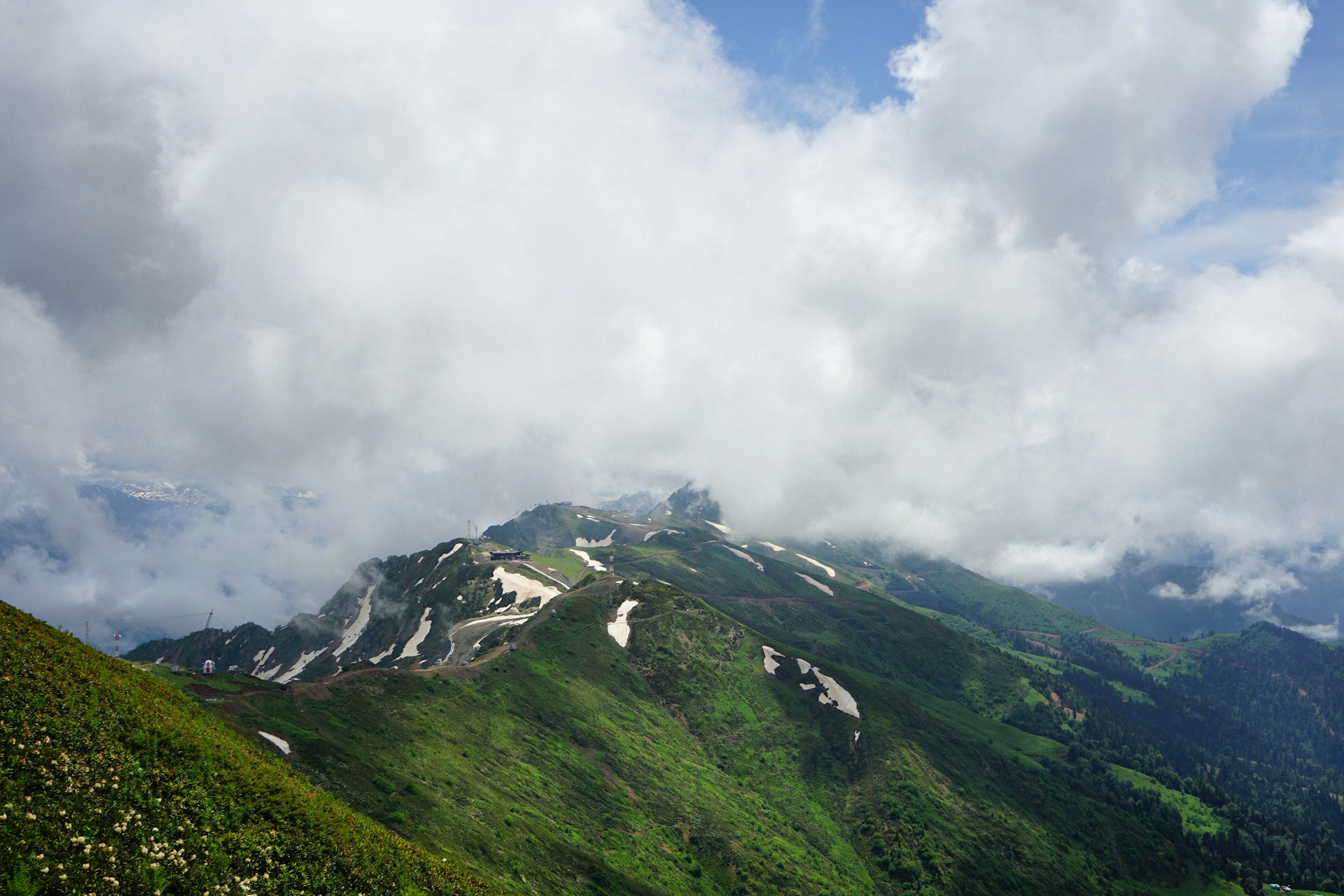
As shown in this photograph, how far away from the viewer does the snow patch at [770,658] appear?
180375 millimetres

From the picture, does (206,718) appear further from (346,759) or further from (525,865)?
(525,865)

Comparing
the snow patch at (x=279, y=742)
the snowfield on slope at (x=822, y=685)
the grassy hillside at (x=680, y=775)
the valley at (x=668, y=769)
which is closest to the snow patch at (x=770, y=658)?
the snowfield on slope at (x=822, y=685)

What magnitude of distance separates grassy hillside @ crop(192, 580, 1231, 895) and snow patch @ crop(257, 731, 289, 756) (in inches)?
57.2

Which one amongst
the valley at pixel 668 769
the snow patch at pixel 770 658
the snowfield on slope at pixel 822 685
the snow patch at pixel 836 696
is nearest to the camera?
the valley at pixel 668 769

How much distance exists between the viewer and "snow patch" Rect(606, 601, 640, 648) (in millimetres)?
168000

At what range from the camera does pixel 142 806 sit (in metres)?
29.8

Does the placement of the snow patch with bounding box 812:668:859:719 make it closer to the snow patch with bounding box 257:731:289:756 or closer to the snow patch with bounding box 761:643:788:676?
the snow patch with bounding box 761:643:788:676

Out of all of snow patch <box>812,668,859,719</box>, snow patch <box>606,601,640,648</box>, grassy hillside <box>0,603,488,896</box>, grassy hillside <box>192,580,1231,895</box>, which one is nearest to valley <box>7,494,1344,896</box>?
grassy hillside <box>192,580,1231,895</box>

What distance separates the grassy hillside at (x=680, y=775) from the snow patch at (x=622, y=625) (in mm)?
2066

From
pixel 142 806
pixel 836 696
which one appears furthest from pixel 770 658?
pixel 142 806

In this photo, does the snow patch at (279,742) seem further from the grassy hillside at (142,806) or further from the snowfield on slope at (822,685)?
the snowfield on slope at (822,685)

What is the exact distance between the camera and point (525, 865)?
61.4m

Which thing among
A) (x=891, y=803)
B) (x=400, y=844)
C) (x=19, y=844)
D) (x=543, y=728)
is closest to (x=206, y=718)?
(x=400, y=844)

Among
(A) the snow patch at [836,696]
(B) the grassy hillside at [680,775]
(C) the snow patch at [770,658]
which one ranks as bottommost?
(B) the grassy hillside at [680,775]
